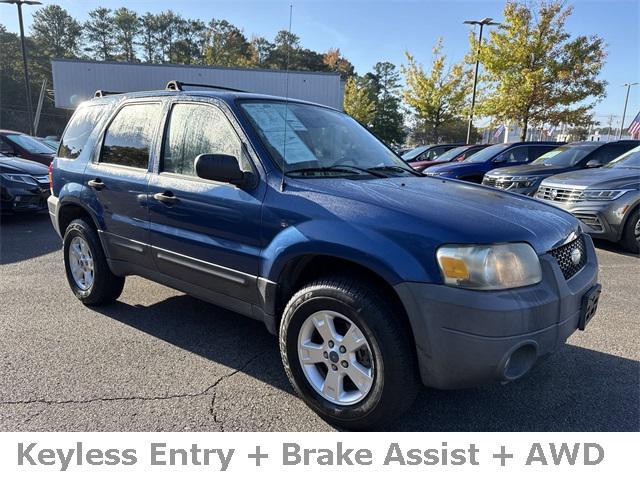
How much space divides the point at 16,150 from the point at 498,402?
11.8m

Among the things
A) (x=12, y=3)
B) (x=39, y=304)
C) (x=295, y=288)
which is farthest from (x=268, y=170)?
(x=12, y=3)

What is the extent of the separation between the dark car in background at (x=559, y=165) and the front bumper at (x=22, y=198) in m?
8.66

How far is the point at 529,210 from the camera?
8.55ft

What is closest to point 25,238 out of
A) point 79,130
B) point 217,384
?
point 79,130

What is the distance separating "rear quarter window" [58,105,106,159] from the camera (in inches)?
158

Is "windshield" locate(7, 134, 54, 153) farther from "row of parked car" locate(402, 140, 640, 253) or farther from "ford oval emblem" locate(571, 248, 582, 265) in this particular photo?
"ford oval emblem" locate(571, 248, 582, 265)

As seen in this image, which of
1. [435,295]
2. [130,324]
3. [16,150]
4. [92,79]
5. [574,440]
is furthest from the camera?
[92,79]

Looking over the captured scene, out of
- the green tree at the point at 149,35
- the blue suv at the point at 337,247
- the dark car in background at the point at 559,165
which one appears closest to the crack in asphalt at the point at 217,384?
the blue suv at the point at 337,247

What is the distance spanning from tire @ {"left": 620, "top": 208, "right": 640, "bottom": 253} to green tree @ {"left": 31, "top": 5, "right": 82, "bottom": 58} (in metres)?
63.9

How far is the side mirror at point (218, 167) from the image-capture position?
2.53 m

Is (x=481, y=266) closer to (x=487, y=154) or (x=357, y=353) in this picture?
(x=357, y=353)

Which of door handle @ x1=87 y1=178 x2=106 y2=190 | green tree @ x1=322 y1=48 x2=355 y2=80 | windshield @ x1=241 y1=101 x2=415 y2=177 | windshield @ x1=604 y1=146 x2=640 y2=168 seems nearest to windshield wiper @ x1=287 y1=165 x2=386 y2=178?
windshield @ x1=241 y1=101 x2=415 y2=177

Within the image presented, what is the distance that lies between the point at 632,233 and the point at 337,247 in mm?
5774

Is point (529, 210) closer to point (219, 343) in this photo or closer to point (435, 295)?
point (435, 295)
